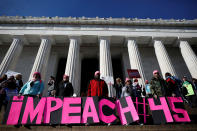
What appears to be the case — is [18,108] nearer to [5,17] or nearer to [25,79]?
[25,79]

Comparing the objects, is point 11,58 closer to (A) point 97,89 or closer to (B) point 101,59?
(B) point 101,59

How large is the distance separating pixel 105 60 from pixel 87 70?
22.3 feet

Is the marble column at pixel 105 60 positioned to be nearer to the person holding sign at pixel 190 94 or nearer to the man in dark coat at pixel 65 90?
the person holding sign at pixel 190 94

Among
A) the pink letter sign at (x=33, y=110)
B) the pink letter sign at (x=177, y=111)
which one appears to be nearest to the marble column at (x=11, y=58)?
the pink letter sign at (x=33, y=110)

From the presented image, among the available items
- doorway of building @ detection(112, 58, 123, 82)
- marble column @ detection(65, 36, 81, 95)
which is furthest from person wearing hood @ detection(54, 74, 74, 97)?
doorway of building @ detection(112, 58, 123, 82)

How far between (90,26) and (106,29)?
2.58 m

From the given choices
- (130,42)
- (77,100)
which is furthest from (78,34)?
(77,100)

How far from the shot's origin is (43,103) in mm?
6324

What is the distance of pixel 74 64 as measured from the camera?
1733 centimetres

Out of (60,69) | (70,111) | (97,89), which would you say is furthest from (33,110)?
(60,69)

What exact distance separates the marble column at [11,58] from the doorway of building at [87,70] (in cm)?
1002

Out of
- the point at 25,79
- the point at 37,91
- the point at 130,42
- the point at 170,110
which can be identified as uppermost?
the point at 130,42

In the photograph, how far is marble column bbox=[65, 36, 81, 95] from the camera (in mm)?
16156

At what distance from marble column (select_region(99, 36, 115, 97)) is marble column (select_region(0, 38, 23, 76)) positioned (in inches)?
456
